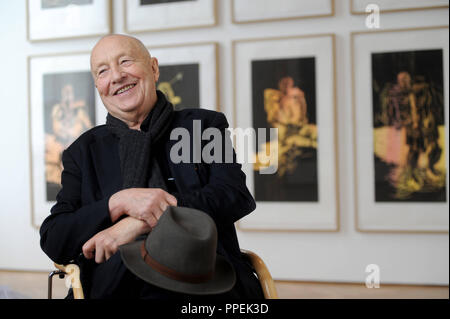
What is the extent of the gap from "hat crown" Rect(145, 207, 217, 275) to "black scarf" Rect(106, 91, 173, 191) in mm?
307

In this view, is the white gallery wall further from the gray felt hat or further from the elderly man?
the gray felt hat

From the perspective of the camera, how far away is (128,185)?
1592 mm

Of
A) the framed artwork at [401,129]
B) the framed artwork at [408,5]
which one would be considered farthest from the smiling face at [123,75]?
the framed artwork at [408,5]

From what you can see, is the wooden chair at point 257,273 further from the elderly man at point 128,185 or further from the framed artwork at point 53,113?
the framed artwork at point 53,113

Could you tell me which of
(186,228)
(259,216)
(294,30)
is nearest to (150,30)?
(294,30)

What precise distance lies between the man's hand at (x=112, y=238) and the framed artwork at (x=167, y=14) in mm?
2561

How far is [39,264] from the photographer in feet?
13.4

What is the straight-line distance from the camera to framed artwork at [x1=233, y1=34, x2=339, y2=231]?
3.56 meters

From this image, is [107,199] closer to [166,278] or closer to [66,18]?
[166,278]

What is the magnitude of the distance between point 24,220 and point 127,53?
2.98m

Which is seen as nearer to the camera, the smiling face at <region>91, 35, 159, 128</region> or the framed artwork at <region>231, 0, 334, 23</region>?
the smiling face at <region>91, 35, 159, 128</region>

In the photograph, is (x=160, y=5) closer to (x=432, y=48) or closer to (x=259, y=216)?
(x=259, y=216)

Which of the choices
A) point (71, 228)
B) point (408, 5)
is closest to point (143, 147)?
point (71, 228)

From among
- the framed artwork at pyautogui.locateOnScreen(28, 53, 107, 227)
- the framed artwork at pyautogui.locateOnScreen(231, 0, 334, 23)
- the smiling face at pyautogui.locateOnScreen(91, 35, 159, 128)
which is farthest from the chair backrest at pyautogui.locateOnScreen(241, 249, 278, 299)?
the framed artwork at pyautogui.locateOnScreen(28, 53, 107, 227)
